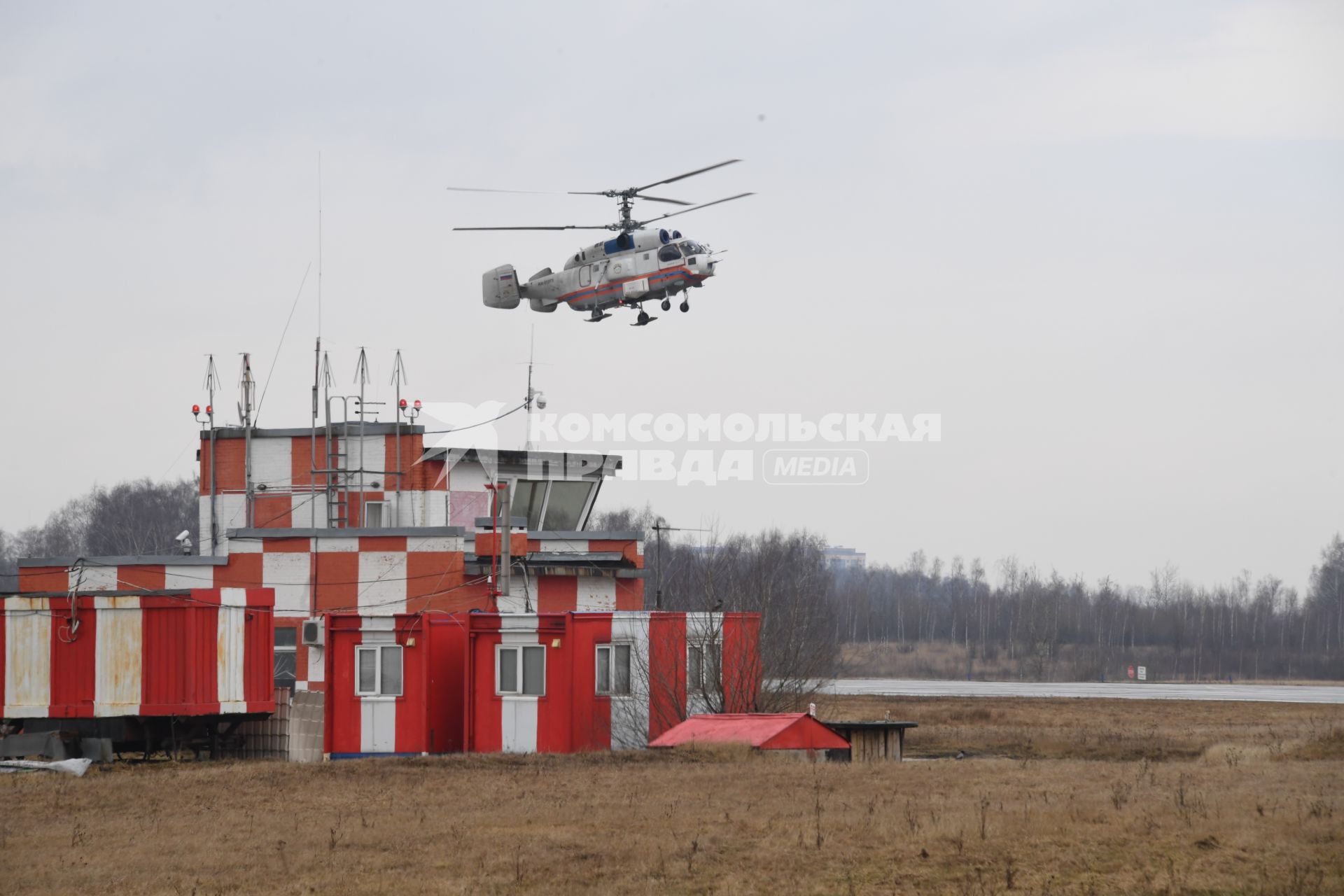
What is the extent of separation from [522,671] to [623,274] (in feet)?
47.8

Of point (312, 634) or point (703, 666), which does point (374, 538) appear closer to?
point (312, 634)

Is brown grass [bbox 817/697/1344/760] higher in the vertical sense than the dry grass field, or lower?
lower

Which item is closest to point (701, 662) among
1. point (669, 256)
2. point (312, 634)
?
point (312, 634)

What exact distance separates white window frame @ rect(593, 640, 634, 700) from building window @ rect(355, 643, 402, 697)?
404 centimetres

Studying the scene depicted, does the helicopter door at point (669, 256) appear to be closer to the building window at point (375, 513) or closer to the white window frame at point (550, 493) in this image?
the white window frame at point (550, 493)

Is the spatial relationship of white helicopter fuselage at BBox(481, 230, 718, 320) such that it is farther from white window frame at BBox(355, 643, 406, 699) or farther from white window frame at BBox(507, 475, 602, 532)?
white window frame at BBox(355, 643, 406, 699)

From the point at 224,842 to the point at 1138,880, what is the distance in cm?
1018

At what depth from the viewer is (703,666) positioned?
32.3 m

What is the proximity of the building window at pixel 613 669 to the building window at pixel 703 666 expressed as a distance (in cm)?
133

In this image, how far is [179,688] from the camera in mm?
28734

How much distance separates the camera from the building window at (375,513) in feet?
141

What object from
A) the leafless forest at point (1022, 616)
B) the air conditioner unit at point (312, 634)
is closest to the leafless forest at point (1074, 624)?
the leafless forest at point (1022, 616)

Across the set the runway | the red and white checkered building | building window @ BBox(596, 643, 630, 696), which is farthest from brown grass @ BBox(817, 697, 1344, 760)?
building window @ BBox(596, 643, 630, 696)

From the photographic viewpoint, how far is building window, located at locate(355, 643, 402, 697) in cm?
3198
